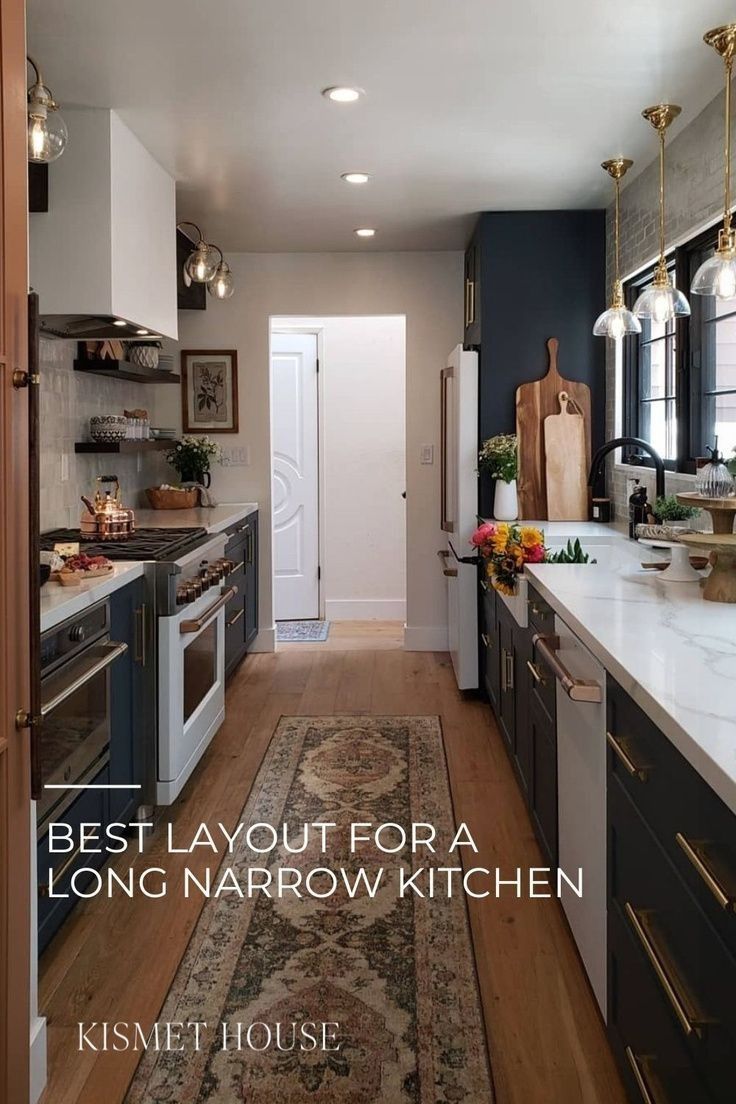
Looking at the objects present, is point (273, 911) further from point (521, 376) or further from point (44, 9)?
point (521, 376)

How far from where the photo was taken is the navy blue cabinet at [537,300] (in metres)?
4.84

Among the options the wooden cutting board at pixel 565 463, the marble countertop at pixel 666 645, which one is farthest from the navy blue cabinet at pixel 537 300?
the marble countertop at pixel 666 645

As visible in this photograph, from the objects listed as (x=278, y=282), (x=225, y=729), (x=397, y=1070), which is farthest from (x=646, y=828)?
(x=278, y=282)

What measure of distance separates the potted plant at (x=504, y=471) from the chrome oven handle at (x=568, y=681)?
2.12 m

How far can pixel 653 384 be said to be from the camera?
4.35 metres

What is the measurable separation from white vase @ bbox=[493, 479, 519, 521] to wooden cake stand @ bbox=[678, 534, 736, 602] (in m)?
2.14

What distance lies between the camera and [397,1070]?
196cm

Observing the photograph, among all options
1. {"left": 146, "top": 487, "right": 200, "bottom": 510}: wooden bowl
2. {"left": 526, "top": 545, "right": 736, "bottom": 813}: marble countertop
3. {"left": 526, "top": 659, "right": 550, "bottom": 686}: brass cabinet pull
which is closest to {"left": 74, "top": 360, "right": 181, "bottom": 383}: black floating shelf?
{"left": 146, "top": 487, "right": 200, "bottom": 510}: wooden bowl

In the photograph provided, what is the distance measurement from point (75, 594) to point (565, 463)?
2.91 meters

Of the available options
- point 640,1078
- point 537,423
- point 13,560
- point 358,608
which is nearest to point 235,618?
point 537,423

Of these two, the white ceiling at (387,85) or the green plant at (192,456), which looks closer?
the white ceiling at (387,85)

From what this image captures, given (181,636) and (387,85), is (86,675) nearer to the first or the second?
(181,636)

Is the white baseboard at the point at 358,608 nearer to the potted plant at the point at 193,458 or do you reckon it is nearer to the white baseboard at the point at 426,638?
the white baseboard at the point at 426,638

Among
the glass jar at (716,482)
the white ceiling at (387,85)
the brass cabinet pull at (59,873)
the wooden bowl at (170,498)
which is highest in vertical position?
the white ceiling at (387,85)
